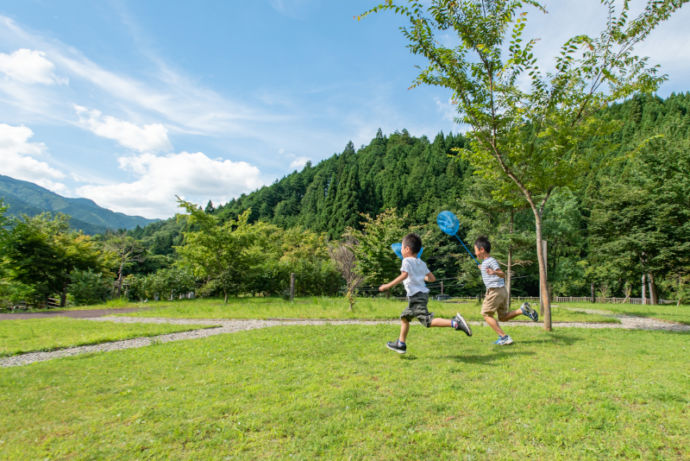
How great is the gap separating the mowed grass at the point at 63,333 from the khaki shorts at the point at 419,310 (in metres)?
7.07

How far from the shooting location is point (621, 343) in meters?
7.25

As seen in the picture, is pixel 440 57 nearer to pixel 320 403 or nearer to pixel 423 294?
pixel 423 294

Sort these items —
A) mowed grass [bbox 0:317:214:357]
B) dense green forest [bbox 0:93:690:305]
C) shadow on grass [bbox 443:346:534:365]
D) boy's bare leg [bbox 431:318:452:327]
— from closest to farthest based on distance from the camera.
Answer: shadow on grass [bbox 443:346:534:365] < boy's bare leg [bbox 431:318:452:327] < mowed grass [bbox 0:317:214:357] < dense green forest [bbox 0:93:690:305]

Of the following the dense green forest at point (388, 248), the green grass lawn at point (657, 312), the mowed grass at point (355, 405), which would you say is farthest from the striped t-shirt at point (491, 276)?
the green grass lawn at point (657, 312)

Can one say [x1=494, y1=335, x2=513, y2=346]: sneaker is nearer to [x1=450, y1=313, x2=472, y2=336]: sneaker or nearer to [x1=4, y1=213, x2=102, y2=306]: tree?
[x1=450, y1=313, x2=472, y2=336]: sneaker

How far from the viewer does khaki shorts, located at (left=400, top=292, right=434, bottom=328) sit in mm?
5723

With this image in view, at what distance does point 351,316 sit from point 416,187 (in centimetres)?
5833

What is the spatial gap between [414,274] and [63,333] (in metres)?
9.90

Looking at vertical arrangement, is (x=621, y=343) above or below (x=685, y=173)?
below

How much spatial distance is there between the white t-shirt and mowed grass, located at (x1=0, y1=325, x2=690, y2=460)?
111 centimetres

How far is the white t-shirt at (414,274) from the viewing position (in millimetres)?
5859

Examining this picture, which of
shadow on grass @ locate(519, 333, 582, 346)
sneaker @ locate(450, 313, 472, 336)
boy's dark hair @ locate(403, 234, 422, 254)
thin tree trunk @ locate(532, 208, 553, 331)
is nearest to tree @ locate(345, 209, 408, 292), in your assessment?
thin tree trunk @ locate(532, 208, 553, 331)

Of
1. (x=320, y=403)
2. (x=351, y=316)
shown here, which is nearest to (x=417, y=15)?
(x=320, y=403)

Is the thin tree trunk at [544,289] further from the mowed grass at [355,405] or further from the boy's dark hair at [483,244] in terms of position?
the boy's dark hair at [483,244]
